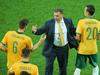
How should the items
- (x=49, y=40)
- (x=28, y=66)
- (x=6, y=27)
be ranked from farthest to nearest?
(x=6, y=27) < (x=49, y=40) < (x=28, y=66)

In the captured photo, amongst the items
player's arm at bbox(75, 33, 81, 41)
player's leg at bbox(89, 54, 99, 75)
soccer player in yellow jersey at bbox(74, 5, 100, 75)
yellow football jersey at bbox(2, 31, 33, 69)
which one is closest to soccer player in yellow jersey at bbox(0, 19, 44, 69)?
yellow football jersey at bbox(2, 31, 33, 69)

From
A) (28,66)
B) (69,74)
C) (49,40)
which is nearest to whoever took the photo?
(28,66)

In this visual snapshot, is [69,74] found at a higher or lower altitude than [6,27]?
lower

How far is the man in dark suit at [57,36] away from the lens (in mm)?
10773

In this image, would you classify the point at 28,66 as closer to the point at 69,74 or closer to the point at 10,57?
the point at 10,57

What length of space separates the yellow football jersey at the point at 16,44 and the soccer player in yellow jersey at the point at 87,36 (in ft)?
4.52

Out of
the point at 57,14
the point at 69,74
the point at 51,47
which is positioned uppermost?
the point at 57,14

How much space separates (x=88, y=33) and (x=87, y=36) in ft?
0.26

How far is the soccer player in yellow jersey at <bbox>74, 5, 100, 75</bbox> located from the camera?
1082 centimetres

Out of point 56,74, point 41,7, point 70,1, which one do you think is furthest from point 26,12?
point 56,74

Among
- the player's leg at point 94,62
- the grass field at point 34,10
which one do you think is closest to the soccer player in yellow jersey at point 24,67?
the player's leg at point 94,62

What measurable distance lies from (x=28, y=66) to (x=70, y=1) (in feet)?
27.7

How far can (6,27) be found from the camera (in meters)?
15.3

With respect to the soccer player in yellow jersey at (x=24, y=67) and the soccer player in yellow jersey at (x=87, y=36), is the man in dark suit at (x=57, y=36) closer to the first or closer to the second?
the soccer player in yellow jersey at (x=87, y=36)
